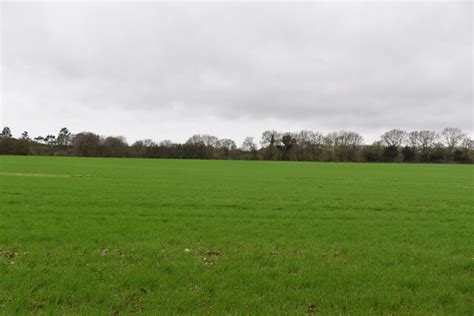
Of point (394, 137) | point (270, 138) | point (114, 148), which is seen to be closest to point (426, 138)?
point (394, 137)

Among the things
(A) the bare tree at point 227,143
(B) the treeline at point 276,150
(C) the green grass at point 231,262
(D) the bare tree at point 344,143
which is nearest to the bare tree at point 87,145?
(B) the treeline at point 276,150

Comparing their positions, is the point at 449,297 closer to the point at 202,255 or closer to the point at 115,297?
the point at 202,255

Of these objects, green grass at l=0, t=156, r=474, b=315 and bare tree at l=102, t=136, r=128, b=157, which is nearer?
green grass at l=0, t=156, r=474, b=315

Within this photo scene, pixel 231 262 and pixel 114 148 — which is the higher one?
pixel 114 148

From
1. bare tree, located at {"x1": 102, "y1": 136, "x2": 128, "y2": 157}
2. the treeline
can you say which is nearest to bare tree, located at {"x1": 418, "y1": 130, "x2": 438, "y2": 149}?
the treeline

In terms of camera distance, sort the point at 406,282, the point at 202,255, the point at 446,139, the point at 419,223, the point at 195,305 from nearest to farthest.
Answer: the point at 195,305
the point at 406,282
the point at 202,255
the point at 419,223
the point at 446,139

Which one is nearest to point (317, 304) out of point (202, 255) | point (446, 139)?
point (202, 255)

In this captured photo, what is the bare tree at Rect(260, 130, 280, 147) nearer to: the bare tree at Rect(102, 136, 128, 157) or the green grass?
the bare tree at Rect(102, 136, 128, 157)

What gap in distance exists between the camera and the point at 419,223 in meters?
13.5

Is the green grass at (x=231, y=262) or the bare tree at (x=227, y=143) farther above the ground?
the bare tree at (x=227, y=143)

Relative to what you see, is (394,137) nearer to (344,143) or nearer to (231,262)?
(344,143)

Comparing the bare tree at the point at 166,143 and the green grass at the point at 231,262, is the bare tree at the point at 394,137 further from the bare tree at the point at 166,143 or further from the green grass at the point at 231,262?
the green grass at the point at 231,262

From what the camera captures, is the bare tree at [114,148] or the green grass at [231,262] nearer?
the green grass at [231,262]

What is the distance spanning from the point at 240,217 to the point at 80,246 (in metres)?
6.84
